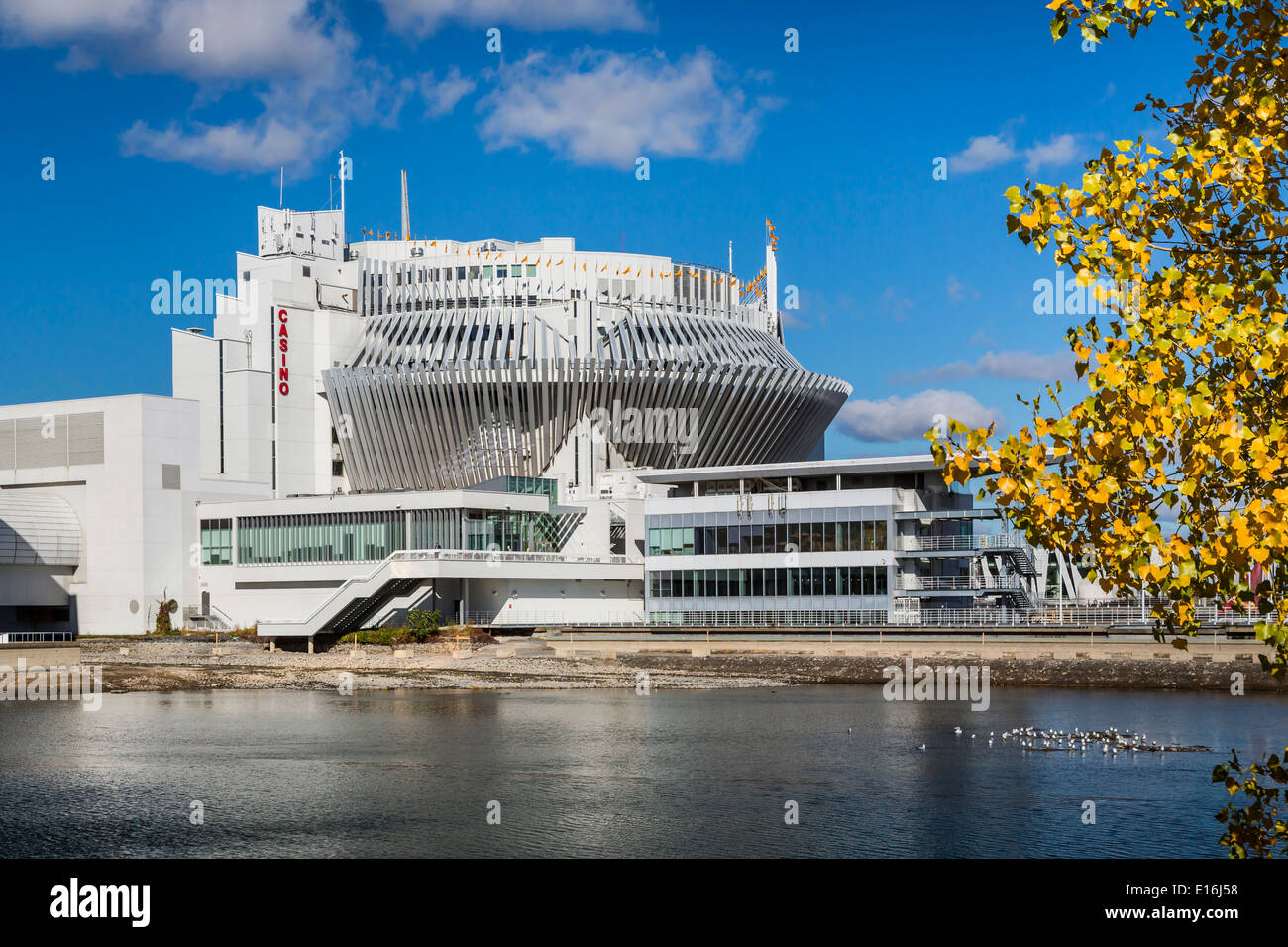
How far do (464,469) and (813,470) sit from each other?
35793 mm

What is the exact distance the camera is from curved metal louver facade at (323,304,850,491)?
11756cm

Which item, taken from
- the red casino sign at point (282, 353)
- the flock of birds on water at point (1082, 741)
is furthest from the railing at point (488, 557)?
the flock of birds on water at point (1082, 741)

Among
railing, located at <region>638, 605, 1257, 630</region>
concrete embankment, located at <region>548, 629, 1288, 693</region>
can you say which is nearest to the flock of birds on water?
concrete embankment, located at <region>548, 629, 1288, 693</region>

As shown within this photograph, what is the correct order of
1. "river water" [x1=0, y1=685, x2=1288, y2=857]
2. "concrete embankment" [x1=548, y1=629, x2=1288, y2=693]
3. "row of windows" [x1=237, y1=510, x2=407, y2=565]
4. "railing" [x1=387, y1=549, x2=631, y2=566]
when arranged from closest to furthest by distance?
"river water" [x1=0, y1=685, x2=1288, y2=857]
"concrete embankment" [x1=548, y1=629, x2=1288, y2=693]
"railing" [x1=387, y1=549, x2=631, y2=566]
"row of windows" [x1=237, y1=510, x2=407, y2=565]

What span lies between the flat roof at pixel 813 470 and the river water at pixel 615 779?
87.4 feet

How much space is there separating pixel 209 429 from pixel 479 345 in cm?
2334

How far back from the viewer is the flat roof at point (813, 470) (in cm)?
9275

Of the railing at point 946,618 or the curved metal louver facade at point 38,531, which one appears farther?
the curved metal louver facade at point 38,531

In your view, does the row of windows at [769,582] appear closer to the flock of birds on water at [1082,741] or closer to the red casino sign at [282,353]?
the flock of birds on water at [1082,741]

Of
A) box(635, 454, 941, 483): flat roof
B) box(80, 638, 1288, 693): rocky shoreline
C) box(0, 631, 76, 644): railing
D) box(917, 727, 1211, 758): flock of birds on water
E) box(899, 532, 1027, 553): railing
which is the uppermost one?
box(635, 454, 941, 483): flat roof

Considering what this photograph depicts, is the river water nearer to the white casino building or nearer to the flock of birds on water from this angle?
the flock of birds on water

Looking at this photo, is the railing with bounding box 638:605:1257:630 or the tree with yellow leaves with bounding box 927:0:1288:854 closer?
the tree with yellow leaves with bounding box 927:0:1288:854

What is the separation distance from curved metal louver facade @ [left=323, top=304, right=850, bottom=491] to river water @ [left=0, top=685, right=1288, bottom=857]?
169ft

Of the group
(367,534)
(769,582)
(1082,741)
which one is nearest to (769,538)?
(769,582)
